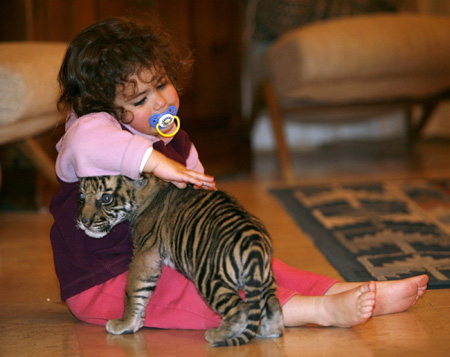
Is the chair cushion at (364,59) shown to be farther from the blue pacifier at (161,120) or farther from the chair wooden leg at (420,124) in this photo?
the blue pacifier at (161,120)

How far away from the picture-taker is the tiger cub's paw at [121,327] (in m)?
1.30

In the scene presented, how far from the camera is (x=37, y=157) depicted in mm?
2367

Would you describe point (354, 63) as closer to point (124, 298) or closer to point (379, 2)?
point (379, 2)

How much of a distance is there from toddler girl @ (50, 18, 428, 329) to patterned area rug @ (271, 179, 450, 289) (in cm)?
28

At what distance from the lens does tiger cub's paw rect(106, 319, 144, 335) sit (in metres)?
1.30

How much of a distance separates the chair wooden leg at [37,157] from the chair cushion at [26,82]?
230 millimetres

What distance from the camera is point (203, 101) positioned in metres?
3.27

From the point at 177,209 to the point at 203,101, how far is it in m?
2.02

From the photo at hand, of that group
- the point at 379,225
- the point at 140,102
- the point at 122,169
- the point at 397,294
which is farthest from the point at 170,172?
the point at 379,225

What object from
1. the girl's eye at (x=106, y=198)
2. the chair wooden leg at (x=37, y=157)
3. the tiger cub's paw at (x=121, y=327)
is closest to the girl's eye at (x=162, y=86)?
the girl's eye at (x=106, y=198)

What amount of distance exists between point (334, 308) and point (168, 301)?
335 mm

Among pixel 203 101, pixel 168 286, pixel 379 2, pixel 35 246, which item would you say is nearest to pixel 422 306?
pixel 168 286

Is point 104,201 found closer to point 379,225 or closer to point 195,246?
point 195,246

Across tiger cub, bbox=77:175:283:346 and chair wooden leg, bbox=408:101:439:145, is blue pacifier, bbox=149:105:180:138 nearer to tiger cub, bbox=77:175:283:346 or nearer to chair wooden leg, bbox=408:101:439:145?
tiger cub, bbox=77:175:283:346
